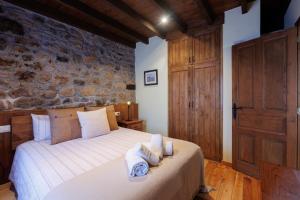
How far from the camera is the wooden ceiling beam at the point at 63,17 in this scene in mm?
2066

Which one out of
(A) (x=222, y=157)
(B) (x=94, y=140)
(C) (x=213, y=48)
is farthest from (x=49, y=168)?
(C) (x=213, y=48)

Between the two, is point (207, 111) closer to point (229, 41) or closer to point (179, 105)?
point (179, 105)

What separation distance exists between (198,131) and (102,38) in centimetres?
270

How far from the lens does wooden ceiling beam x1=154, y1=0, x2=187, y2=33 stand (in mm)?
2141

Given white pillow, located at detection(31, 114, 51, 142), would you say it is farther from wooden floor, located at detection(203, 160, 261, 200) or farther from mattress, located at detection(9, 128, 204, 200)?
wooden floor, located at detection(203, 160, 261, 200)

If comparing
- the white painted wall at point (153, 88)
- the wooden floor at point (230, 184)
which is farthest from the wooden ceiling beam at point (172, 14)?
the wooden floor at point (230, 184)

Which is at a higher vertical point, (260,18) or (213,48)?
(260,18)

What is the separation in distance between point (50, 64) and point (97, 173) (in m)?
2.04

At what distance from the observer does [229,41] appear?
2.48 m

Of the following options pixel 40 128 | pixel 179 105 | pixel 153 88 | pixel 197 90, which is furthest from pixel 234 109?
pixel 40 128

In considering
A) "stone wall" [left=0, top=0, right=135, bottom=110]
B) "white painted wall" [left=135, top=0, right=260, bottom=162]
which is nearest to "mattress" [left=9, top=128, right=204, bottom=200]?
"stone wall" [left=0, top=0, right=135, bottom=110]

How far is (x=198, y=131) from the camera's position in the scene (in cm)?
286

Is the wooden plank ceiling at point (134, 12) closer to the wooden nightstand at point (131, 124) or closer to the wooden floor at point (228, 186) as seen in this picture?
the wooden nightstand at point (131, 124)

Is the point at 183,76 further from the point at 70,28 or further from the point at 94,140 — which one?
the point at 70,28
